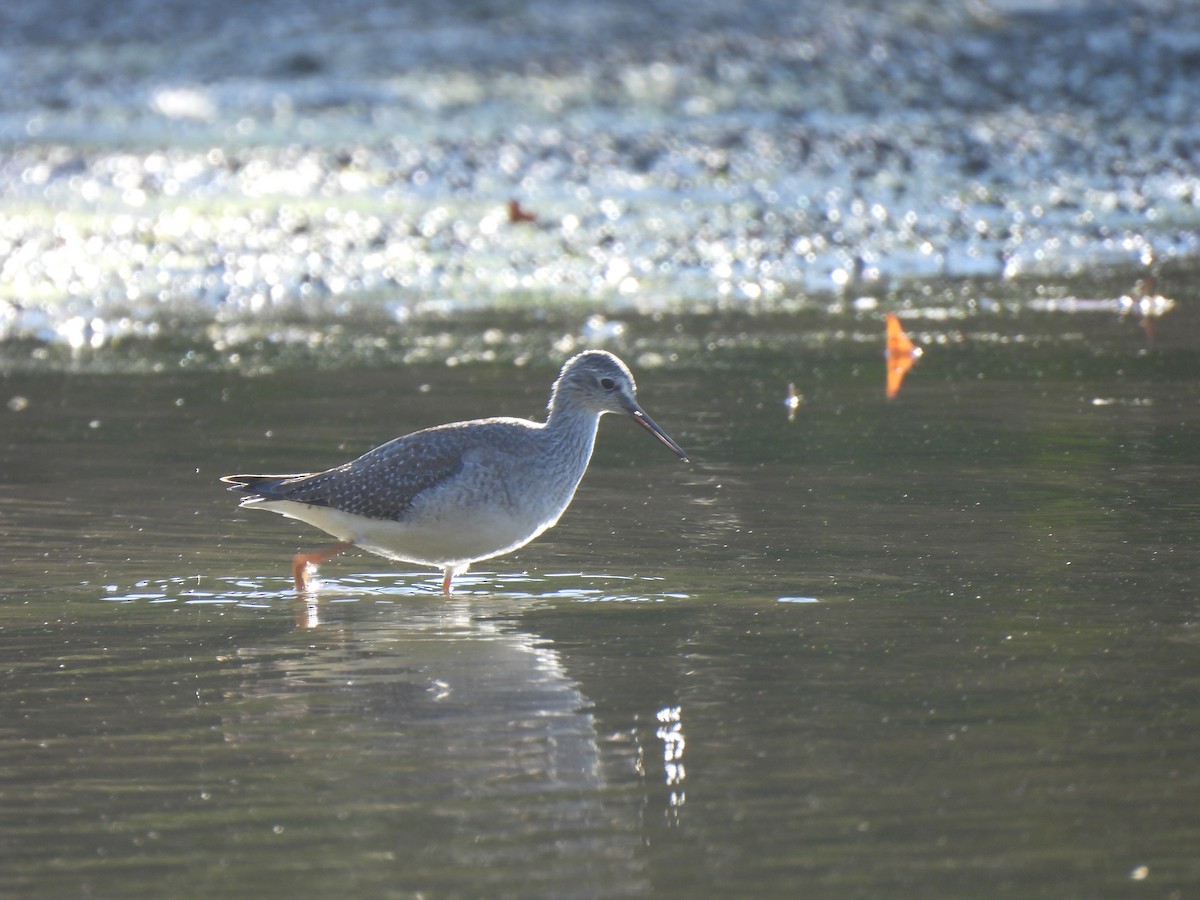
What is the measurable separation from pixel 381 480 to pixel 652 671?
2.14 meters

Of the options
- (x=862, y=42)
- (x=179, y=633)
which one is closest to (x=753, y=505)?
(x=179, y=633)

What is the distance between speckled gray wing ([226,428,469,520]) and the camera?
27.1ft

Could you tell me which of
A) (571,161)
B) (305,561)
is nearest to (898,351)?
(305,561)

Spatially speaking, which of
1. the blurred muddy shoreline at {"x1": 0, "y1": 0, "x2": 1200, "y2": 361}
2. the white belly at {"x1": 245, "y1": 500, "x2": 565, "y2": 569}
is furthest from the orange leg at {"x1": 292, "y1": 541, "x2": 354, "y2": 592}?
the blurred muddy shoreline at {"x1": 0, "y1": 0, "x2": 1200, "y2": 361}

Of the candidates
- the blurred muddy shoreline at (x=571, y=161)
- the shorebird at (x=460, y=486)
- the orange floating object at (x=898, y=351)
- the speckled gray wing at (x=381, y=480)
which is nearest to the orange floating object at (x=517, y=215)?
the blurred muddy shoreline at (x=571, y=161)

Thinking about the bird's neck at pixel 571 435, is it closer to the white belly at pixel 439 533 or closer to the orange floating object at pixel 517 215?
the white belly at pixel 439 533

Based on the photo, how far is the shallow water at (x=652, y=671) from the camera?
198 inches

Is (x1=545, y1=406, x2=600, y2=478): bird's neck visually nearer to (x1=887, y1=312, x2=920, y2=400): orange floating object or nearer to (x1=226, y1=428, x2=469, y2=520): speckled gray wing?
(x1=226, y1=428, x2=469, y2=520): speckled gray wing

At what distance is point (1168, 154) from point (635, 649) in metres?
20.1

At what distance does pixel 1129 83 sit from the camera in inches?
1145

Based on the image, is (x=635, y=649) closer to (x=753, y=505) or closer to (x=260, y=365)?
(x=753, y=505)

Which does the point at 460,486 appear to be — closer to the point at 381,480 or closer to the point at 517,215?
the point at 381,480

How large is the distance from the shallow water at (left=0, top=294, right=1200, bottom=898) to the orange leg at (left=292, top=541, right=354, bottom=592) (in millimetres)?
89

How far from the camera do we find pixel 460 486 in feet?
26.8
